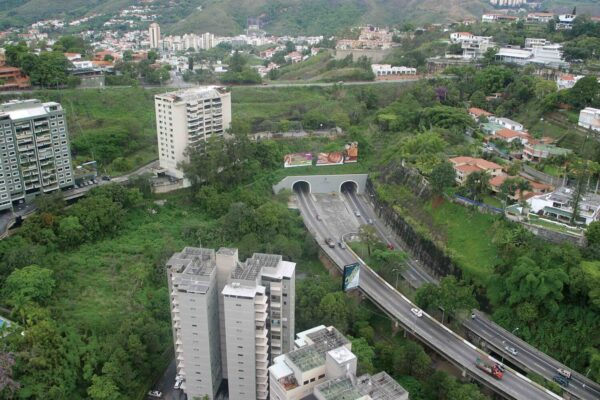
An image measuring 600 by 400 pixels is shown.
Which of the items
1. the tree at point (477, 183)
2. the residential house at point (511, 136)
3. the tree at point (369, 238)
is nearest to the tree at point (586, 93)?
the residential house at point (511, 136)

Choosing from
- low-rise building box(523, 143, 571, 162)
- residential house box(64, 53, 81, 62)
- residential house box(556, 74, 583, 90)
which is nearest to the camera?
low-rise building box(523, 143, 571, 162)

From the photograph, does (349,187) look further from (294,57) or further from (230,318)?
(294,57)

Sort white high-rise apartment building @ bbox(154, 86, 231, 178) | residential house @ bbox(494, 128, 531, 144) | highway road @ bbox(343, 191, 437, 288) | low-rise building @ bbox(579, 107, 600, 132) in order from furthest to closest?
residential house @ bbox(494, 128, 531, 144) < low-rise building @ bbox(579, 107, 600, 132) < white high-rise apartment building @ bbox(154, 86, 231, 178) < highway road @ bbox(343, 191, 437, 288)

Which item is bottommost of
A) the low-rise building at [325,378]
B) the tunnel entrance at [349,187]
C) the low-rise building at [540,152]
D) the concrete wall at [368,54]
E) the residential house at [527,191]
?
the tunnel entrance at [349,187]

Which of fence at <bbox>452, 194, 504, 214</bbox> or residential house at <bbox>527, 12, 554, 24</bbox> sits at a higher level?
residential house at <bbox>527, 12, 554, 24</bbox>

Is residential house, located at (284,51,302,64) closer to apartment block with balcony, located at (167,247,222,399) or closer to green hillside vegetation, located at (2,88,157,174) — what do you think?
green hillside vegetation, located at (2,88,157,174)

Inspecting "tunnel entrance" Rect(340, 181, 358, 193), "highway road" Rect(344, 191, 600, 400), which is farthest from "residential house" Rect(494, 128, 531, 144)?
"highway road" Rect(344, 191, 600, 400)

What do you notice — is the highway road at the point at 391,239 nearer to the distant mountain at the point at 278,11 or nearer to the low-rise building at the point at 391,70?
the low-rise building at the point at 391,70
